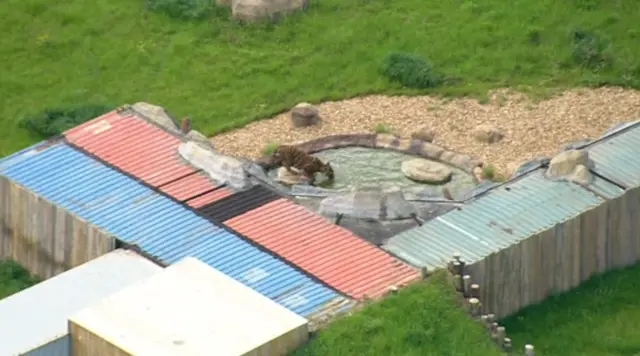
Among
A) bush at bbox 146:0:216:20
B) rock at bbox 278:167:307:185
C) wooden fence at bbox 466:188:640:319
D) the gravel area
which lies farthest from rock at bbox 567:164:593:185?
bush at bbox 146:0:216:20

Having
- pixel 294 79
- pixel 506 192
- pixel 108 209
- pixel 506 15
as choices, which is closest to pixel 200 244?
pixel 108 209

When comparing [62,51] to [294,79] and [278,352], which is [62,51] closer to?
[294,79]

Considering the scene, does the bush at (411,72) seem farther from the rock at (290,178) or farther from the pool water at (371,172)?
the rock at (290,178)

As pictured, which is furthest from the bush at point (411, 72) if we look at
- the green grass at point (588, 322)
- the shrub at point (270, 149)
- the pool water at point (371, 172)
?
the green grass at point (588, 322)

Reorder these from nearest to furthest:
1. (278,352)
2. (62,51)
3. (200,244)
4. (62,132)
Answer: (278,352) → (200,244) → (62,132) → (62,51)

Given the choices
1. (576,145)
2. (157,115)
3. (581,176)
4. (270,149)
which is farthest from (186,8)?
(581,176)

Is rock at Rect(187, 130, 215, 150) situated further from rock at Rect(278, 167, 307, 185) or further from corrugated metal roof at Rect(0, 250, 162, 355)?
corrugated metal roof at Rect(0, 250, 162, 355)
